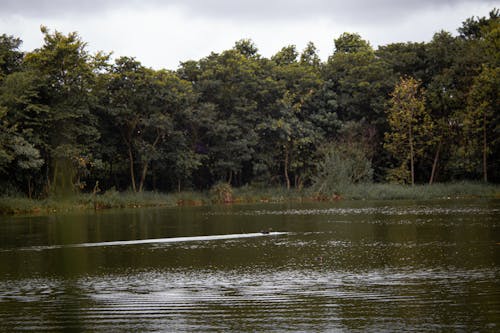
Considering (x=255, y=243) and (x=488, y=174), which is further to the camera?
(x=488, y=174)

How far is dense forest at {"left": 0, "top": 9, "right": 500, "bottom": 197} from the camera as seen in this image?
43.4 m

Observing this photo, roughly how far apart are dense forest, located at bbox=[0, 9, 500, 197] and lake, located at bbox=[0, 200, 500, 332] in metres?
19.2

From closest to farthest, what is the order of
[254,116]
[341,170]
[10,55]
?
[10,55]
[341,170]
[254,116]

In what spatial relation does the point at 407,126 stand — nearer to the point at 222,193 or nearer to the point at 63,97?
the point at 222,193

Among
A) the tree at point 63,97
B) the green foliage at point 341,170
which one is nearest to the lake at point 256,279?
the tree at point 63,97

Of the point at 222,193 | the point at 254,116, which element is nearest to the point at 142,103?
the point at 222,193

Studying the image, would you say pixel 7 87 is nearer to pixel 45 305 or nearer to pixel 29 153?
pixel 29 153

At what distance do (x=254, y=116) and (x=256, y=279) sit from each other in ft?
137

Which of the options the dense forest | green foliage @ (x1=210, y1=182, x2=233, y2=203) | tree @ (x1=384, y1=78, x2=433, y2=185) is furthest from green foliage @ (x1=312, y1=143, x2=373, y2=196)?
green foliage @ (x1=210, y1=182, x2=233, y2=203)

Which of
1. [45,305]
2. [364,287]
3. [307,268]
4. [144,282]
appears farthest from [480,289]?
[45,305]

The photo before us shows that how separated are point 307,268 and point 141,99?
3505cm

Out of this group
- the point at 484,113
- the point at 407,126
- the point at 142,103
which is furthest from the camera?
the point at 407,126

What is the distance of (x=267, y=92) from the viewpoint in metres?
55.1

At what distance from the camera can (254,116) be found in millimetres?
54969
